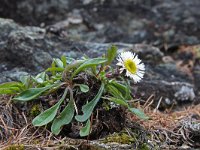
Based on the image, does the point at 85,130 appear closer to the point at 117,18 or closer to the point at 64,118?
the point at 64,118

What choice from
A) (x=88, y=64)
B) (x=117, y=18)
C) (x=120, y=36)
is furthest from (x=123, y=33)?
(x=88, y=64)

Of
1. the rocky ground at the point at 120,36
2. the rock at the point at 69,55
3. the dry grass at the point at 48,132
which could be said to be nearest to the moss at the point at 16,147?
the dry grass at the point at 48,132

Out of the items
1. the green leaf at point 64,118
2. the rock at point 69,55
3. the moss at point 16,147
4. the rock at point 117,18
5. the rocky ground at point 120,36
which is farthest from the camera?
the rock at point 117,18

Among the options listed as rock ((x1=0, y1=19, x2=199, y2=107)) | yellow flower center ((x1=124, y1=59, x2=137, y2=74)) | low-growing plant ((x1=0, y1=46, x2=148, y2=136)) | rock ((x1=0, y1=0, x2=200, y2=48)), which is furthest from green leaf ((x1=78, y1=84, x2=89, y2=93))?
rock ((x1=0, y1=0, x2=200, y2=48))

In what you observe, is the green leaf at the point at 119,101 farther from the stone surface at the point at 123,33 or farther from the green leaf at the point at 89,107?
the stone surface at the point at 123,33

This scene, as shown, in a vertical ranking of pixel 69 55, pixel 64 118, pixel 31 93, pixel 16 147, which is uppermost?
pixel 69 55

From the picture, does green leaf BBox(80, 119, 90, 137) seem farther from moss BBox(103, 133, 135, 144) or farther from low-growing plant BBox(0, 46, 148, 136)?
moss BBox(103, 133, 135, 144)

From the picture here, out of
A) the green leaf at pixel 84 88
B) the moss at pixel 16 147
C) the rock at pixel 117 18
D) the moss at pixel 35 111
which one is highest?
the rock at pixel 117 18

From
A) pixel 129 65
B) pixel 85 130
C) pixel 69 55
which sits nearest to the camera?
pixel 85 130
